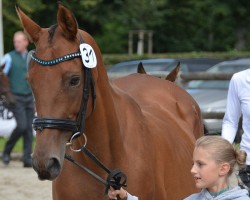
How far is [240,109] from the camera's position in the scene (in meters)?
5.18

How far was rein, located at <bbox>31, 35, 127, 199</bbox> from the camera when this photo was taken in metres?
3.96

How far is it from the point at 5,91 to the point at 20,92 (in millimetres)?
259

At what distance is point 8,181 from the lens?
9.88 meters

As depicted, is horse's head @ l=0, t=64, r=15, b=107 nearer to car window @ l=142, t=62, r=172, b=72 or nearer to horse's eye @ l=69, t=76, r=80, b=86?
horse's eye @ l=69, t=76, r=80, b=86

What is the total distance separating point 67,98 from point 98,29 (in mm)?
32656

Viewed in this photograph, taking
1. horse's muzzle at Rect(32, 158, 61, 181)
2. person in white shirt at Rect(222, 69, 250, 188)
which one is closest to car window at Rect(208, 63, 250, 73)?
person in white shirt at Rect(222, 69, 250, 188)

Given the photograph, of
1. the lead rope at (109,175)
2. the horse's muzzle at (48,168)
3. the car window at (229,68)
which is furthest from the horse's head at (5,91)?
the horse's muzzle at (48,168)

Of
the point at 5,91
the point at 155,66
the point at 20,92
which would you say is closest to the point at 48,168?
the point at 20,92

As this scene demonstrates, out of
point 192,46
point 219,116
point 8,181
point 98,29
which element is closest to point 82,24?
point 98,29

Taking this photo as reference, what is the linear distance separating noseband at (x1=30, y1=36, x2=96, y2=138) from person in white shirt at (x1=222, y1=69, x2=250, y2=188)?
1.25m

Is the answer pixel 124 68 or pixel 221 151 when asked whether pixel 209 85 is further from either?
pixel 221 151

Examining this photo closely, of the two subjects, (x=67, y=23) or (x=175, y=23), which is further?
(x=175, y=23)

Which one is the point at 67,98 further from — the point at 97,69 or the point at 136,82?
the point at 136,82

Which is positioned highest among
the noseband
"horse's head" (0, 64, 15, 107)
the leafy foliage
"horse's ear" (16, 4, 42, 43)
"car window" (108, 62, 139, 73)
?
"horse's ear" (16, 4, 42, 43)
